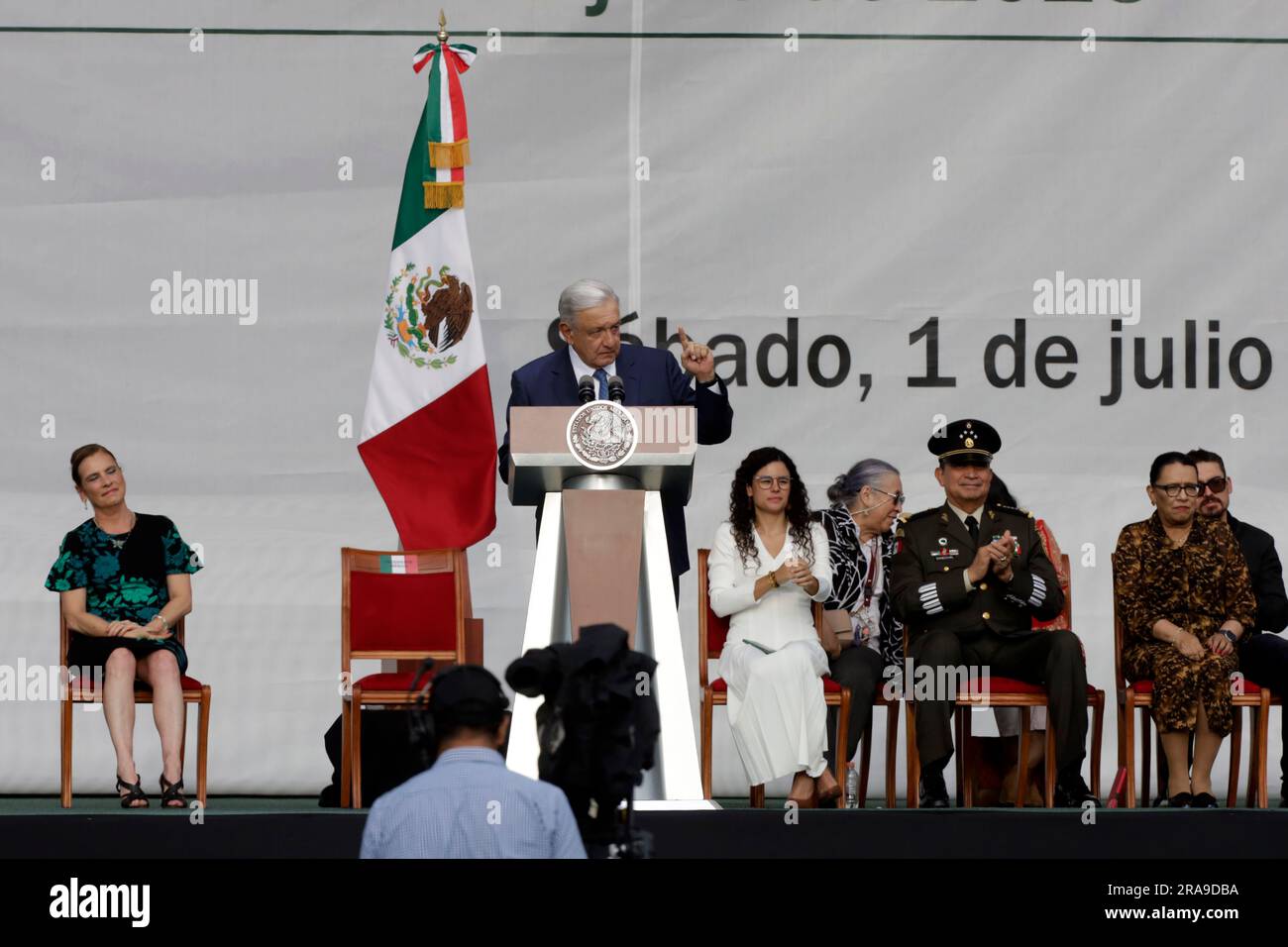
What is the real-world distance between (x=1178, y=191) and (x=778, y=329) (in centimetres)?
141

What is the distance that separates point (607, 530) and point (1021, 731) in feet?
5.26

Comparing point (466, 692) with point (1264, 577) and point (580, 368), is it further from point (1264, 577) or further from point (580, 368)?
point (1264, 577)

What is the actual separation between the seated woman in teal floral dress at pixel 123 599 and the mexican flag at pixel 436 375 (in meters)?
0.86

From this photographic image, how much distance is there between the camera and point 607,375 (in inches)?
189

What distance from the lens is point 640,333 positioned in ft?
20.9

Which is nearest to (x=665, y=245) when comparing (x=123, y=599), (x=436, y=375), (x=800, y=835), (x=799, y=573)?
(x=436, y=375)

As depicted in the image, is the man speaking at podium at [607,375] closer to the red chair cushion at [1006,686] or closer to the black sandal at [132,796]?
the red chair cushion at [1006,686]

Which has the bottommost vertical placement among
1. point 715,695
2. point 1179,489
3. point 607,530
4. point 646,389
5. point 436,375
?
point 715,695

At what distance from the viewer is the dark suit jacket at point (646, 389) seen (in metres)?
4.79

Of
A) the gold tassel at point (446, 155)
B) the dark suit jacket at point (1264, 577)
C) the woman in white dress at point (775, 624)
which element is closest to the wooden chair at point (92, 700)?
the woman in white dress at point (775, 624)

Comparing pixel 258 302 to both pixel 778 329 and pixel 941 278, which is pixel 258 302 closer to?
pixel 778 329
